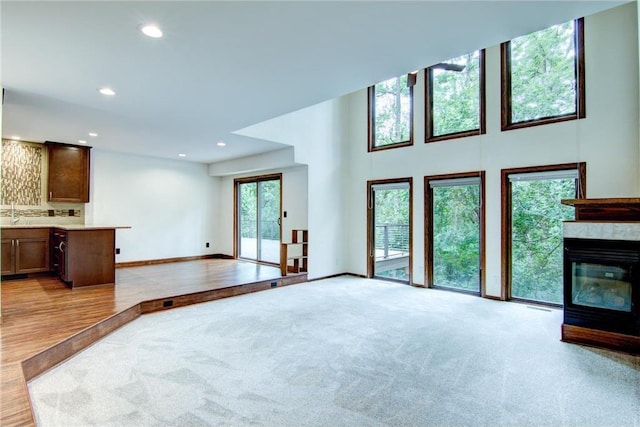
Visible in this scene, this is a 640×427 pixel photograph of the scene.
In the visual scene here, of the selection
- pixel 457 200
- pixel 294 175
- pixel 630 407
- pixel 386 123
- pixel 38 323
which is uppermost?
pixel 386 123

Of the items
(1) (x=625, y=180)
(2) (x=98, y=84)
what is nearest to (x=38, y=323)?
(2) (x=98, y=84)

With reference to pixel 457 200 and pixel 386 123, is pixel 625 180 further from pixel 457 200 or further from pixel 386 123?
pixel 386 123

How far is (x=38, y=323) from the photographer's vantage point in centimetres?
339

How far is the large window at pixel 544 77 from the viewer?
4625 mm

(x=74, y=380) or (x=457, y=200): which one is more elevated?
(x=457, y=200)

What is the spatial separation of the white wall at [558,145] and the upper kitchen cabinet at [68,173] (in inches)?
207

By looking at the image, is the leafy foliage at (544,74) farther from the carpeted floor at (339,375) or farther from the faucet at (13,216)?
the faucet at (13,216)

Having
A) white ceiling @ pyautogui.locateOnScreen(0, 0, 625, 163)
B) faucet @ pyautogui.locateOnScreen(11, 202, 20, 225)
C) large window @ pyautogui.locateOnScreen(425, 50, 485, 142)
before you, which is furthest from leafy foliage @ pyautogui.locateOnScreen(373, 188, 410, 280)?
faucet @ pyautogui.locateOnScreen(11, 202, 20, 225)

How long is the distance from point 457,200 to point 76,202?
681 centimetres

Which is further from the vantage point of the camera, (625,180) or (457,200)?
(457,200)

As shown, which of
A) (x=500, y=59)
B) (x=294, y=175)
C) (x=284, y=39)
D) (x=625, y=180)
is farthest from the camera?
(x=294, y=175)

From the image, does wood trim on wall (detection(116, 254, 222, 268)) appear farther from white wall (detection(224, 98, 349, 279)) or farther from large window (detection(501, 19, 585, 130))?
large window (detection(501, 19, 585, 130))

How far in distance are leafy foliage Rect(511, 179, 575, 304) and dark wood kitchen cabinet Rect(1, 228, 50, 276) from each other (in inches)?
290

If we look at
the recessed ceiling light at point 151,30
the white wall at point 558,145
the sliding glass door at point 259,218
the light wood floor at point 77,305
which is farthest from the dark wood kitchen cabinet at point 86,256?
the white wall at point 558,145
